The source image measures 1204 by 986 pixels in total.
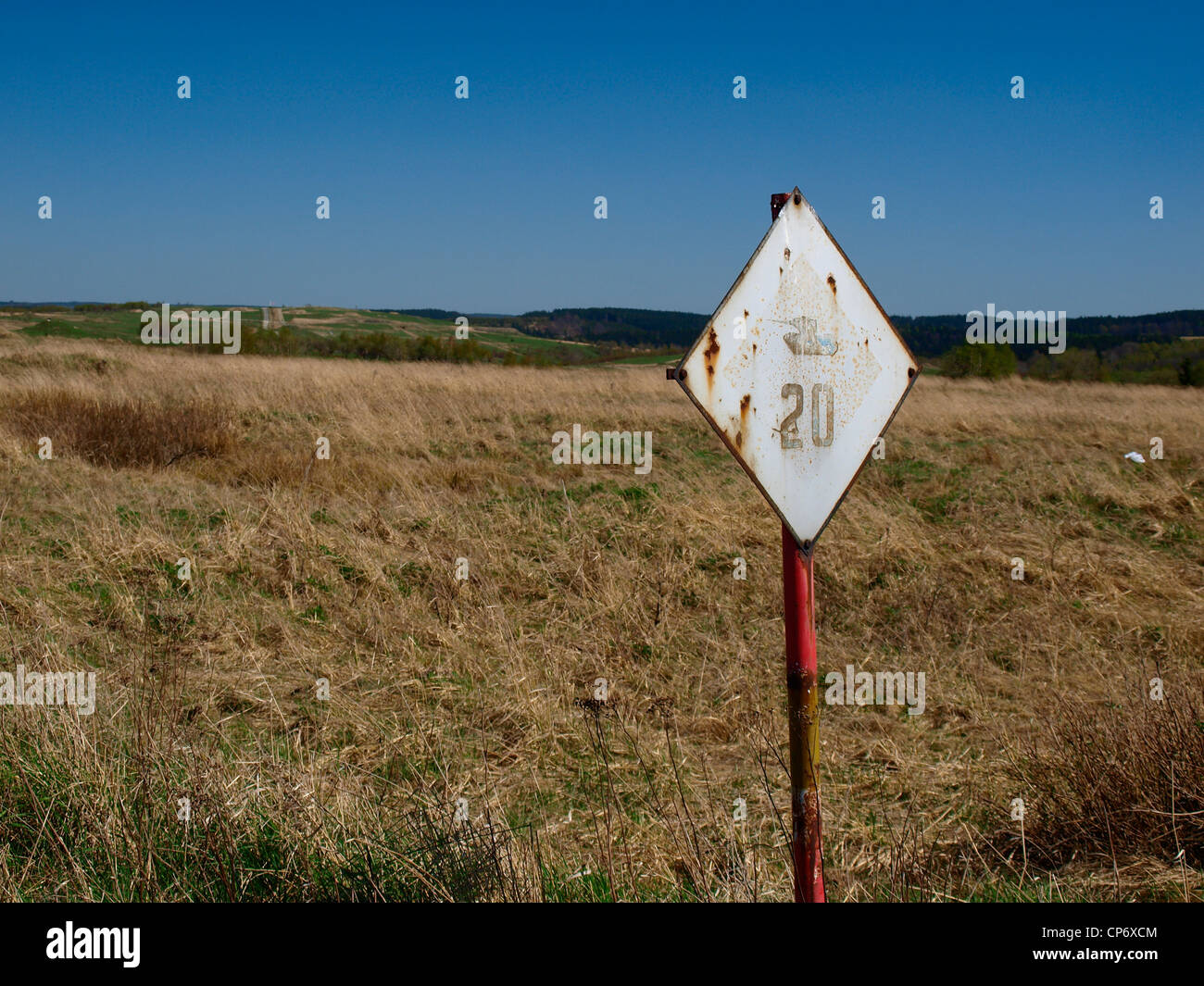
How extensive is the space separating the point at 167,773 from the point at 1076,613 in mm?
5982

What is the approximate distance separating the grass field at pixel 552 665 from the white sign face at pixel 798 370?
44.5 inches

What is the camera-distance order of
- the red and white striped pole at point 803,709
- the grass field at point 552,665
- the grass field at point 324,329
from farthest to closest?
1. the grass field at point 324,329
2. the grass field at point 552,665
3. the red and white striped pole at point 803,709

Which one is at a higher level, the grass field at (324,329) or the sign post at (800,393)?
the grass field at (324,329)

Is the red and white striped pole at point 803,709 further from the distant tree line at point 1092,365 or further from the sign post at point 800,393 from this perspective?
the distant tree line at point 1092,365

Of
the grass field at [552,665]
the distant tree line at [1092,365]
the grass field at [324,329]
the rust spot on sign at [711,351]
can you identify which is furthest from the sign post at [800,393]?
the distant tree line at [1092,365]

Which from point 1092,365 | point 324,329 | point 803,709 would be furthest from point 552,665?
point 1092,365

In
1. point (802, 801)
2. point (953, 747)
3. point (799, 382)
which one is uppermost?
point (799, 382)

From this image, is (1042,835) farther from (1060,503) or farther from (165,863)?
(1060,503)

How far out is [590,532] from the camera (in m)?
7.56

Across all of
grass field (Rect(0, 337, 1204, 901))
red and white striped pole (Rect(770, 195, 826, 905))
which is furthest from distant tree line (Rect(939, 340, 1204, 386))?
red and white striped pole (Rect(770, 195, 826, 905))

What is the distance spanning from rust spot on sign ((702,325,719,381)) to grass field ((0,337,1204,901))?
1377mm

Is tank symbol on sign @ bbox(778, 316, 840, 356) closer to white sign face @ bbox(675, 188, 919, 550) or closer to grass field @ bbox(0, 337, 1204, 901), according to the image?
white sign face @ bbox(675, 188, 919, 550)

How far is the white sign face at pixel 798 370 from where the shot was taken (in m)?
2.04
